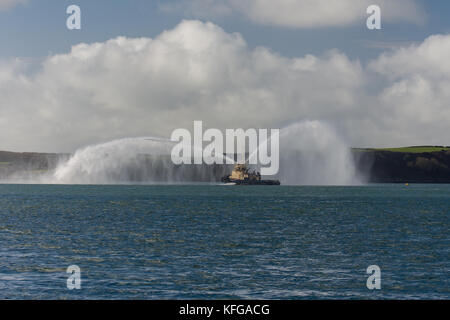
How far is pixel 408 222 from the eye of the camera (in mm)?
67500

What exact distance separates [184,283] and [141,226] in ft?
103

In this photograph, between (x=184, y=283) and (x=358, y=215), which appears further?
(x=358, y=215)

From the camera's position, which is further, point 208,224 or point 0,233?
point 208,224

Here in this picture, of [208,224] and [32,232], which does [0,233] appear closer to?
[32,232]

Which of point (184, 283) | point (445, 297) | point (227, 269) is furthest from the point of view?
point (227, 269)

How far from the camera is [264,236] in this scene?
167 feet

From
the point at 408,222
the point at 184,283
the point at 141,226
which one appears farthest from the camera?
the point at 408,222

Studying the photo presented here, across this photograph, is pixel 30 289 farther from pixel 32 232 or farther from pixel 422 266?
pixel 32 232

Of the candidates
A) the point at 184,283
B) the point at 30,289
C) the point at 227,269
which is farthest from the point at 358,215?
the point at 30,289
